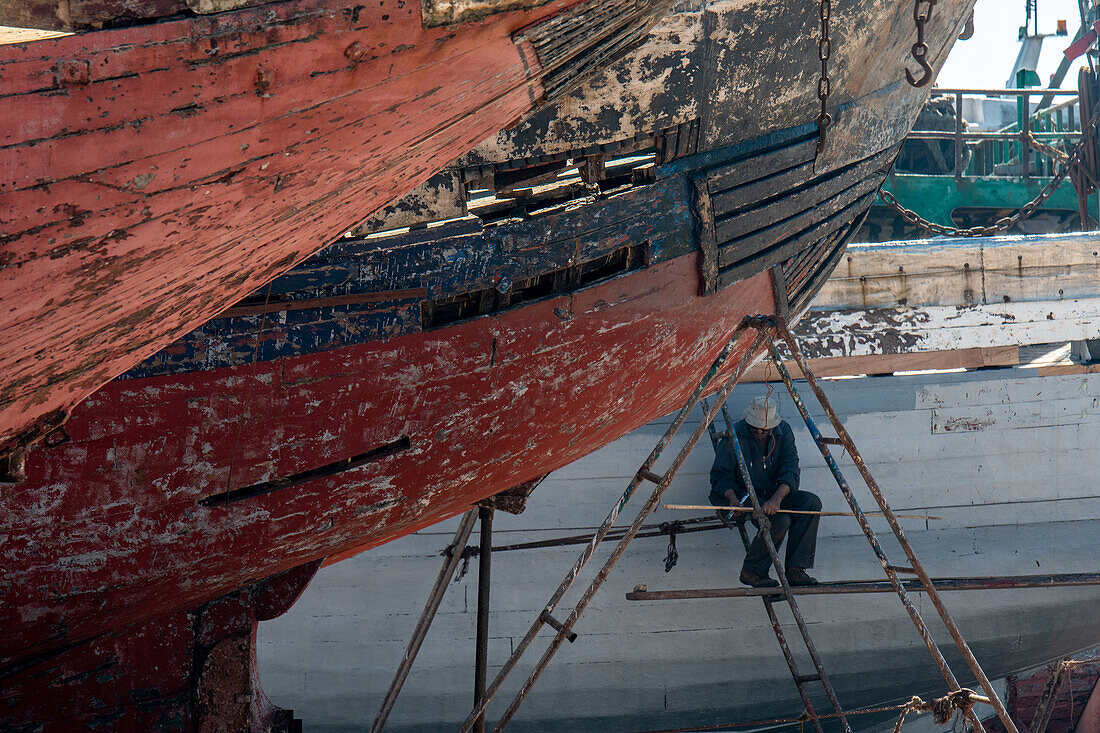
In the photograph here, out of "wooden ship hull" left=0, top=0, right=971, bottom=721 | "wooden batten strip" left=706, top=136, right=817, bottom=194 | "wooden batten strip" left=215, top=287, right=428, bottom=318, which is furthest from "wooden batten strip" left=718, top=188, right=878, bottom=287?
"wooden batten strip" left=215, top=287, right=428, bottom=318

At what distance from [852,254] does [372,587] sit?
3.51 metres

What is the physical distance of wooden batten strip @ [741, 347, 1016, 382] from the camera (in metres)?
5.76

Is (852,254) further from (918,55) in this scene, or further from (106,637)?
(106,637)

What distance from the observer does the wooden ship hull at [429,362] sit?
9.92 feet

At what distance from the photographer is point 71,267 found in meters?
1.86

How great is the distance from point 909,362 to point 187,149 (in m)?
5.07

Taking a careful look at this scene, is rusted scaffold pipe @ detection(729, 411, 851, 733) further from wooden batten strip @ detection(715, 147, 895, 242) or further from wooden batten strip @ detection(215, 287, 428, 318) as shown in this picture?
wooden batten strip @ detection(215, 287, 428, 318)

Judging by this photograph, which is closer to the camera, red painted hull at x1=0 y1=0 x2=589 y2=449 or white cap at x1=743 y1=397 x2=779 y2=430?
red painted hull at x1=0 y1=0 x2=589 y2=449

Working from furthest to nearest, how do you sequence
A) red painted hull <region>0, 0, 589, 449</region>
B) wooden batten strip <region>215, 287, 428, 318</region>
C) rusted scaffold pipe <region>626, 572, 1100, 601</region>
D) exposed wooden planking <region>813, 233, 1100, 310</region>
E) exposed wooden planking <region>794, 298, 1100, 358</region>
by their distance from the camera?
exposed wooden planking <region>813, 233, 1100, 310</region>
exposed wooden planking <region>794, 298, 1100, 358</region>
rusted scaffold pipe <region>626, 572, 1100, 601</region>
wooden batten strip <region>215, 287, 428, 318</region>
red painted hull <region>0, 0, 589, 449</region>

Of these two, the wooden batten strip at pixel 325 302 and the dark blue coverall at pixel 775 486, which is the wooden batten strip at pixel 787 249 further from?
the dark blue coverall at pixel 775 486

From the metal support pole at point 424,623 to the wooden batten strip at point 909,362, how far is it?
209 centimetres

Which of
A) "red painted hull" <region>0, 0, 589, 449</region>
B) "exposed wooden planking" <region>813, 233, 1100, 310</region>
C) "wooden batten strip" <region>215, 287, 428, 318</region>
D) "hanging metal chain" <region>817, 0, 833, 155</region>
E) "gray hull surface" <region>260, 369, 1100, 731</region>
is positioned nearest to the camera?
"red painted hull" <region>0, 0, 589, 449</region>

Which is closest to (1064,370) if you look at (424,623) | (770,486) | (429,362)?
(770,486)

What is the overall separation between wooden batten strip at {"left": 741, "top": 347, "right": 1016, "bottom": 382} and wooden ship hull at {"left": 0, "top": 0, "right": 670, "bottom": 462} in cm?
370
